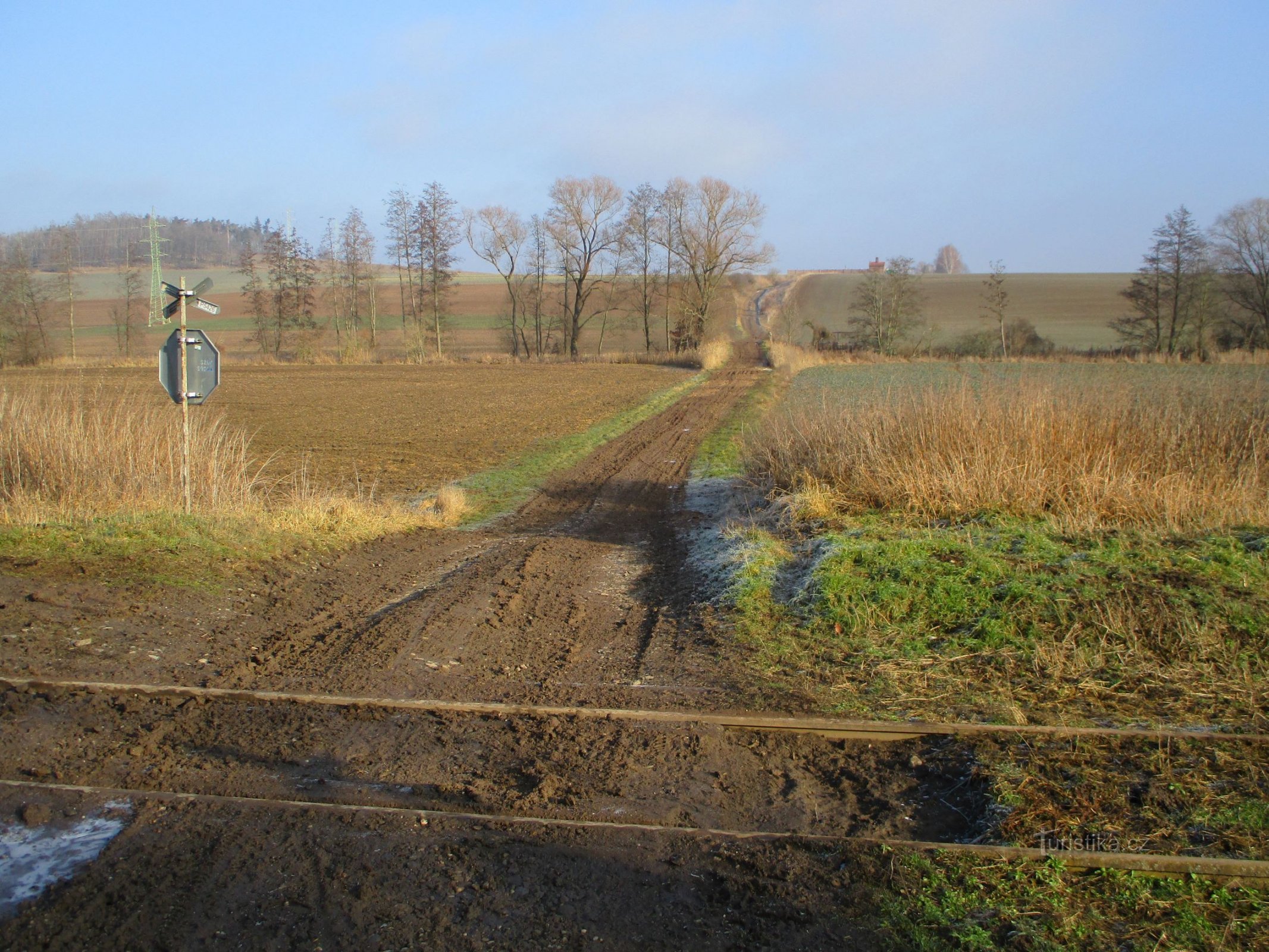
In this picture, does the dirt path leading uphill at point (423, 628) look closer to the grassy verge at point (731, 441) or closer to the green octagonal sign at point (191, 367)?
the green octagonal sign at point (191, 367)

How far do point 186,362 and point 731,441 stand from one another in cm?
1244

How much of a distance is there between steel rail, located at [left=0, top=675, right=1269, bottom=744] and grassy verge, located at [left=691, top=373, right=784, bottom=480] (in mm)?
8365

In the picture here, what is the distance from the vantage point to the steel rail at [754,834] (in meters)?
3.60

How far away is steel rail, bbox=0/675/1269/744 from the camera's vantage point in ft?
16.1

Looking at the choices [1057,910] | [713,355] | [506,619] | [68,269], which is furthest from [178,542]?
[68,269]

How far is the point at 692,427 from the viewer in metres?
23.5

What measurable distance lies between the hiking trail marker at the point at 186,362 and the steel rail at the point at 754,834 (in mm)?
6403

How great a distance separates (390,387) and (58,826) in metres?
34.6

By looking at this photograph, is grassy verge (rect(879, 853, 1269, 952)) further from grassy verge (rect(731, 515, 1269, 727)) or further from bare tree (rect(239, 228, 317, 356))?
bare tree (rect(239, 228, 317, 356))

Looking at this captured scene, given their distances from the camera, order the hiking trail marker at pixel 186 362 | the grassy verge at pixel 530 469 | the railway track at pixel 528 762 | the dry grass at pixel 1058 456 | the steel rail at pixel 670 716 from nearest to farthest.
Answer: the railway track at pixel 528 762, the steel rail at pixel 670 716, the dry grass at pixel 1058 456, the hiking trail marker at pixel 186 362, the grassy verge at pixel 530 469

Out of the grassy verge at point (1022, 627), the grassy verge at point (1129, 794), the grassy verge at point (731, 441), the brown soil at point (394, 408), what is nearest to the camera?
the grassy verge at point (1129, 794)

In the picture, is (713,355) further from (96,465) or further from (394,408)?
(96,465)

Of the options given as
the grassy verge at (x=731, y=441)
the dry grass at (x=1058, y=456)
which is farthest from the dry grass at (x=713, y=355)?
the dry grass at (x=1058, y=456)

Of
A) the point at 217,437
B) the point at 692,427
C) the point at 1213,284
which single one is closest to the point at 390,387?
the point at 692,427
